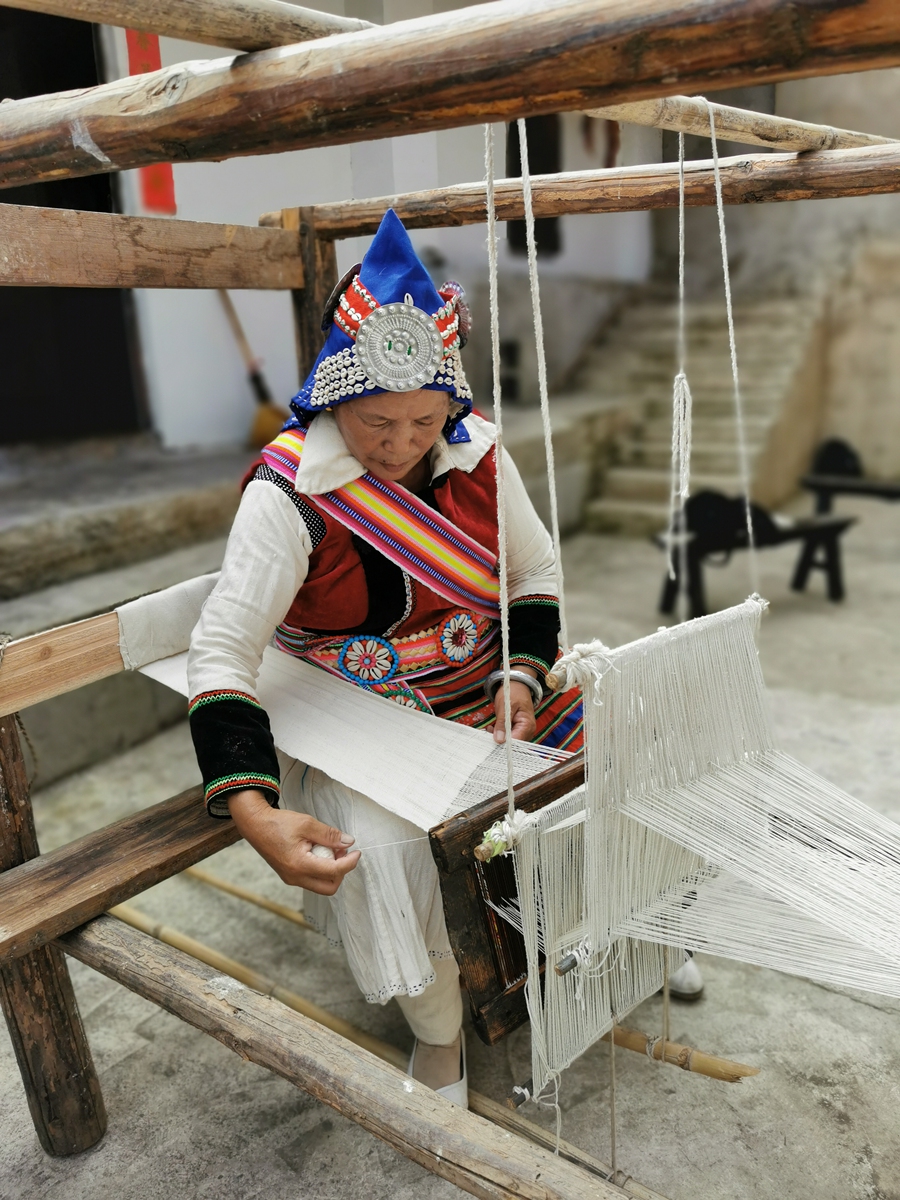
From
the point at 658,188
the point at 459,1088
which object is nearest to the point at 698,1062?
the point at 459,1088

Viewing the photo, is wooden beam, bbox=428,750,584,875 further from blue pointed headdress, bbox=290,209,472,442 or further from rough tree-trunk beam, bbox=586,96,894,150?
rough tree-trunk beam, bbox=586,96,894,150

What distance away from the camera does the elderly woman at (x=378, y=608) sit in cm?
147

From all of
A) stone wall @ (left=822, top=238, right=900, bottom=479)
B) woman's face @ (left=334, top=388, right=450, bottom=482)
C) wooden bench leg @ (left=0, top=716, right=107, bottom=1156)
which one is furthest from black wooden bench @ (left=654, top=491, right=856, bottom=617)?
stone wall @ (left=822, top=238, right=900, bottom=479)

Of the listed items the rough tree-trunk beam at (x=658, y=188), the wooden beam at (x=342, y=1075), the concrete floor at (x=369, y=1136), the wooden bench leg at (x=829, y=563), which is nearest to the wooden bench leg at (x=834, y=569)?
the wooden bench leg at (x=829, y=563)

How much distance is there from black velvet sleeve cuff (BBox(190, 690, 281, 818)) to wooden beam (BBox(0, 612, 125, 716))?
0.29 m

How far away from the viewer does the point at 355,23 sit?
116 centimetres

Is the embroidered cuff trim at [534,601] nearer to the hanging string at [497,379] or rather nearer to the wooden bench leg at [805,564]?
the hanging string at [497,379]

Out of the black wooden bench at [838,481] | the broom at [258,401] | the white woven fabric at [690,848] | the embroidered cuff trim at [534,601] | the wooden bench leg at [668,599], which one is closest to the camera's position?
the white woven fabric at [690,848]

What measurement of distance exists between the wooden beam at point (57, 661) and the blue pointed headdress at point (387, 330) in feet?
1.95

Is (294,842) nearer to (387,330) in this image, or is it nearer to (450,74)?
(387,330)

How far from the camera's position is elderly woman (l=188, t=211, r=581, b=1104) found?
1466 mm

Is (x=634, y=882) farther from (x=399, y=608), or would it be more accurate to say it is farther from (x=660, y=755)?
(x=399, y=608)

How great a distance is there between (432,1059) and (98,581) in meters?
2.35

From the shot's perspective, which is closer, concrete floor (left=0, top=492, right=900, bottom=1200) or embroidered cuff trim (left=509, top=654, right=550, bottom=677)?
concrete floor (left=0, top=492, right=900, bottom=1200)
